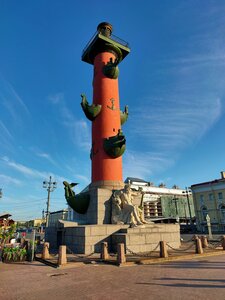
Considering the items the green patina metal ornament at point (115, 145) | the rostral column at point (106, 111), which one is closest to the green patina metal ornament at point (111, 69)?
the rostral column at point (106, 111)

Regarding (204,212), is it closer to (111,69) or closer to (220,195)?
(220,195)

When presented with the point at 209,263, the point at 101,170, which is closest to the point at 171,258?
the point at 209,263

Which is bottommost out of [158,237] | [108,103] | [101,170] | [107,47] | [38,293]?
[38,293]

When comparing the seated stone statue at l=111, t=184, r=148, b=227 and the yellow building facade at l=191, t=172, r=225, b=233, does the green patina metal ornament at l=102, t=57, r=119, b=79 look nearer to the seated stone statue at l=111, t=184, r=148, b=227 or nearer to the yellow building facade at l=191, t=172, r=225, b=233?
the seated stone statue at l=111, t=184, r=148, b=227

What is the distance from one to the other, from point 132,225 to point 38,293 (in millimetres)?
10392

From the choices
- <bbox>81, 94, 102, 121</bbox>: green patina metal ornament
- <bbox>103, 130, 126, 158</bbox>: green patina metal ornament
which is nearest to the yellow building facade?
<bbox>103, 130, 126, 158</bbox>: green patina metal ornament

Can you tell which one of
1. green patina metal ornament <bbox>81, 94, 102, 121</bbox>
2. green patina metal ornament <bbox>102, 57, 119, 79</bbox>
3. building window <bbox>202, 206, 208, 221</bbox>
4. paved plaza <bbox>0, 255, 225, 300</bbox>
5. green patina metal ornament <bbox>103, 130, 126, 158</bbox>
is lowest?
paved plaza <bbox>0, 255, 225, 300</bbox>

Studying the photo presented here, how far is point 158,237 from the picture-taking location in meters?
17.0

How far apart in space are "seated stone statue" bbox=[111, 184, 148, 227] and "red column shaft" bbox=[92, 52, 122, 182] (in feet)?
6.76

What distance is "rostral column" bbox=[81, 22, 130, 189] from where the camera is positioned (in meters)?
20.5

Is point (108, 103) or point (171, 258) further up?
point (108, 103)

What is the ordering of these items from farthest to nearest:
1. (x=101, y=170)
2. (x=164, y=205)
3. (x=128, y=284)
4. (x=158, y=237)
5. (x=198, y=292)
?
1. (x=164, y=205)
2. (x=101, y=170)
3. (x=158, y=237)
4. (x=128, y=284)
5. (x=198, y=292)

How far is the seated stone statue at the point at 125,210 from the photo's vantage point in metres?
17.8

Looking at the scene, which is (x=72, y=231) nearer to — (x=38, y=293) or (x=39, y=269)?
(x=39, y=269)
